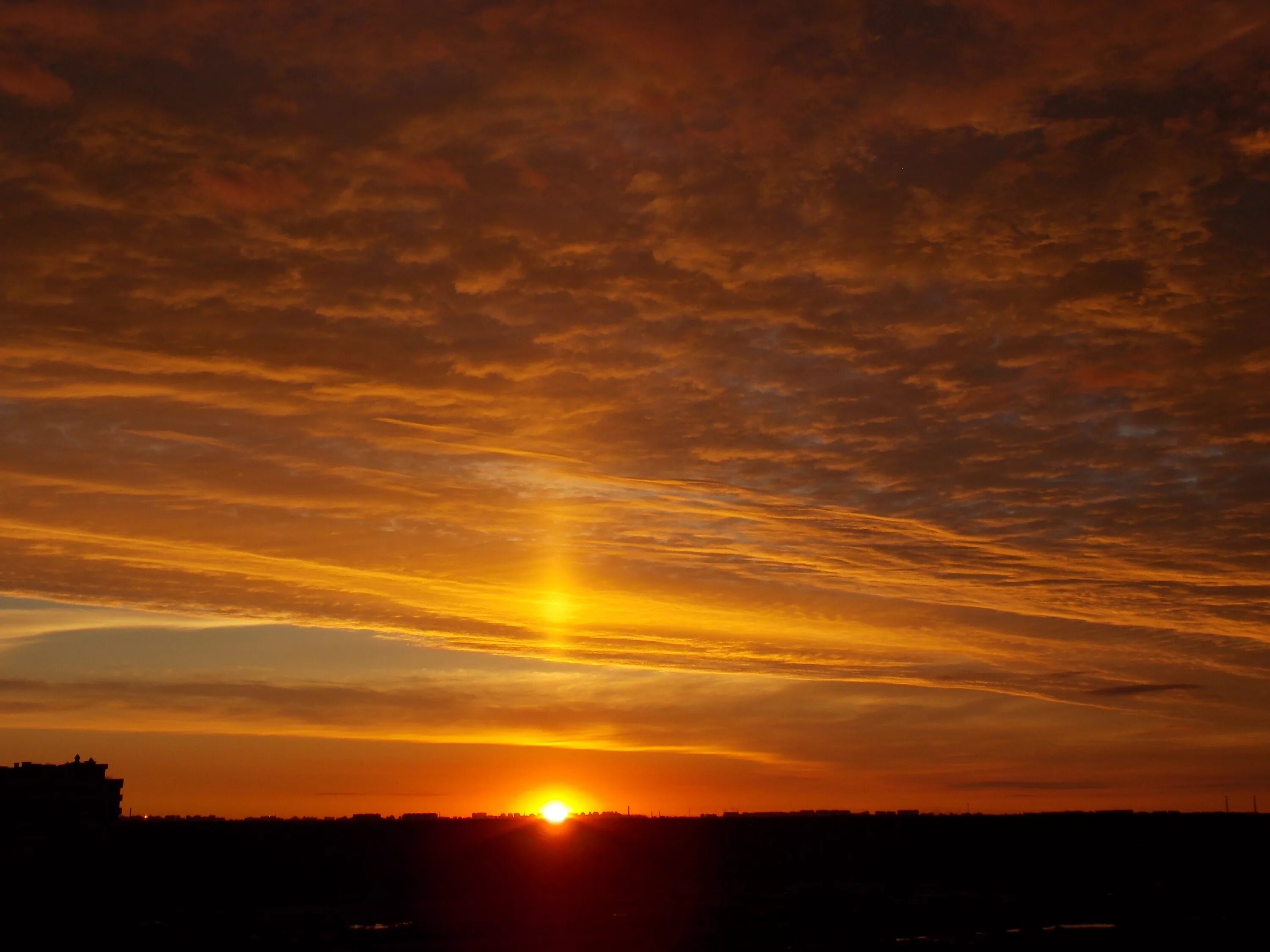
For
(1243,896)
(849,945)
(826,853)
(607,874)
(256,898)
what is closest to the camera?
(849,945)

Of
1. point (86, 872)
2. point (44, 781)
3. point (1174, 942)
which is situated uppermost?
point (44, 781)

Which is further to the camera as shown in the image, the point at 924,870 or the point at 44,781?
the point at 924,870

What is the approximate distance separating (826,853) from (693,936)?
394 ft

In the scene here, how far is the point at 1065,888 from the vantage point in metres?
95.1

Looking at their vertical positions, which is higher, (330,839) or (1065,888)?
(330,839)

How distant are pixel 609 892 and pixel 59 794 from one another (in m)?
46.9

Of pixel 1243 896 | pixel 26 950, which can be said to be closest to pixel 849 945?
pixel 26 950

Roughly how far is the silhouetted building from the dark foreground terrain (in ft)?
6.14

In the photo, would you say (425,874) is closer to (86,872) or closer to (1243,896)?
(86,872)

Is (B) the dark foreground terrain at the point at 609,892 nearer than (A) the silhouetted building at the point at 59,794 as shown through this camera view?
Yes

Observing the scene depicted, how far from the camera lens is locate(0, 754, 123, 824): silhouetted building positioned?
95438 mm

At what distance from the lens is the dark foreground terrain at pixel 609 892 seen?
58.6 metres

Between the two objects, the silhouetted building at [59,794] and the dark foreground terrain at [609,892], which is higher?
the silhouetted building at [59,794]

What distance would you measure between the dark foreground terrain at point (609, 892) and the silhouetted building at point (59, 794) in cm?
187
